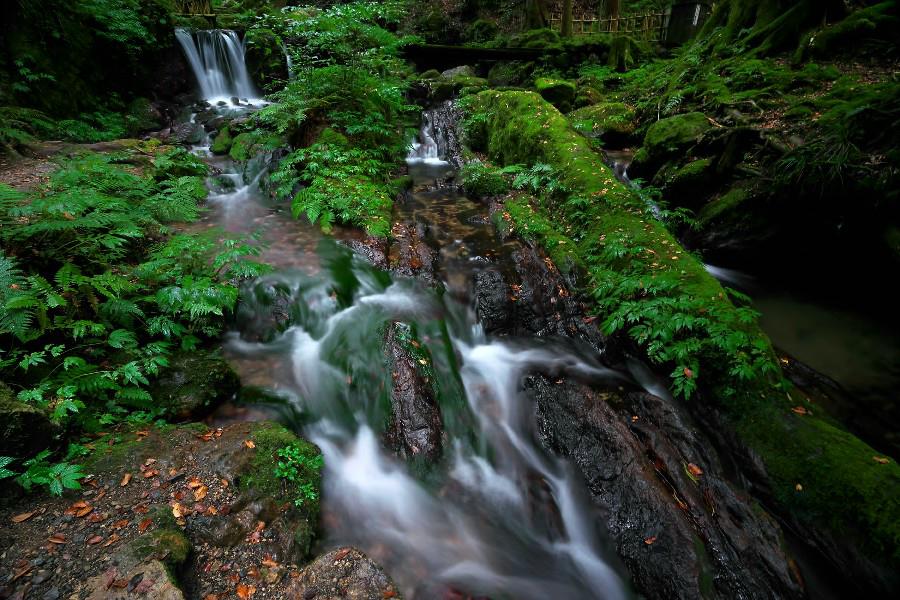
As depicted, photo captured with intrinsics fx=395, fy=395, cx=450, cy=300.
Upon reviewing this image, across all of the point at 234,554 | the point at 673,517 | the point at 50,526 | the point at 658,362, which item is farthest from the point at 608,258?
the point at 50,526

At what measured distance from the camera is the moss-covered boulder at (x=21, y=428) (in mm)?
2436

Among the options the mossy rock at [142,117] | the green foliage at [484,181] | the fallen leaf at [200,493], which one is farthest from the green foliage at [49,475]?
the mossy rock at [142,117]

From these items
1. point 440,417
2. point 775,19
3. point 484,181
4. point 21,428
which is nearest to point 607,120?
point 775,19

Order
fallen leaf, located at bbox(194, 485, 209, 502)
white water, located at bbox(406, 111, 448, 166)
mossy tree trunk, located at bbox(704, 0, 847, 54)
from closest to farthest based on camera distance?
1. fallen leaf, located at bbox(194, 485, 209, 502)
2. mossy tree trunk, located at bbox(704, 0, 847, 54)
3. white water, located at bbox(406, 111, 448, 166)

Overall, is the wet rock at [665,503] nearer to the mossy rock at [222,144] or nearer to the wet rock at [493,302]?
the wet rock at [493,302]

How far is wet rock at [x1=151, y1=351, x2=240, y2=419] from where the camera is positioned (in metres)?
3.57

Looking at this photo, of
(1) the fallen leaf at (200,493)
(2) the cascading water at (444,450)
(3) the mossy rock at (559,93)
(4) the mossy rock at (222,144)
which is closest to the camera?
(1) the fallen leaf at (200,493)

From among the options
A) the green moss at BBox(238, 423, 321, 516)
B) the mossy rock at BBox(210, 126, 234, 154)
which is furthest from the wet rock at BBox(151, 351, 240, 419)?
the mossy rock at BBox(210, 126, 234, 154)

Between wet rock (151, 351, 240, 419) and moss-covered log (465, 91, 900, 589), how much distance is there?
4102mm

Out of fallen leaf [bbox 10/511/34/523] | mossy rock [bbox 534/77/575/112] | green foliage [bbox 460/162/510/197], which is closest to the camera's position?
fallen leaf [bbox 10/511/34/523]

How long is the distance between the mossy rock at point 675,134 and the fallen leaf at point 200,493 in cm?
913

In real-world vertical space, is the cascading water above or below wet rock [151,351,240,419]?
below

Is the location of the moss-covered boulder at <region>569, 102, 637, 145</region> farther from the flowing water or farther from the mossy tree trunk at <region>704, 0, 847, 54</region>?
the flowing water

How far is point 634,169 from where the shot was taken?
28.4 ft
